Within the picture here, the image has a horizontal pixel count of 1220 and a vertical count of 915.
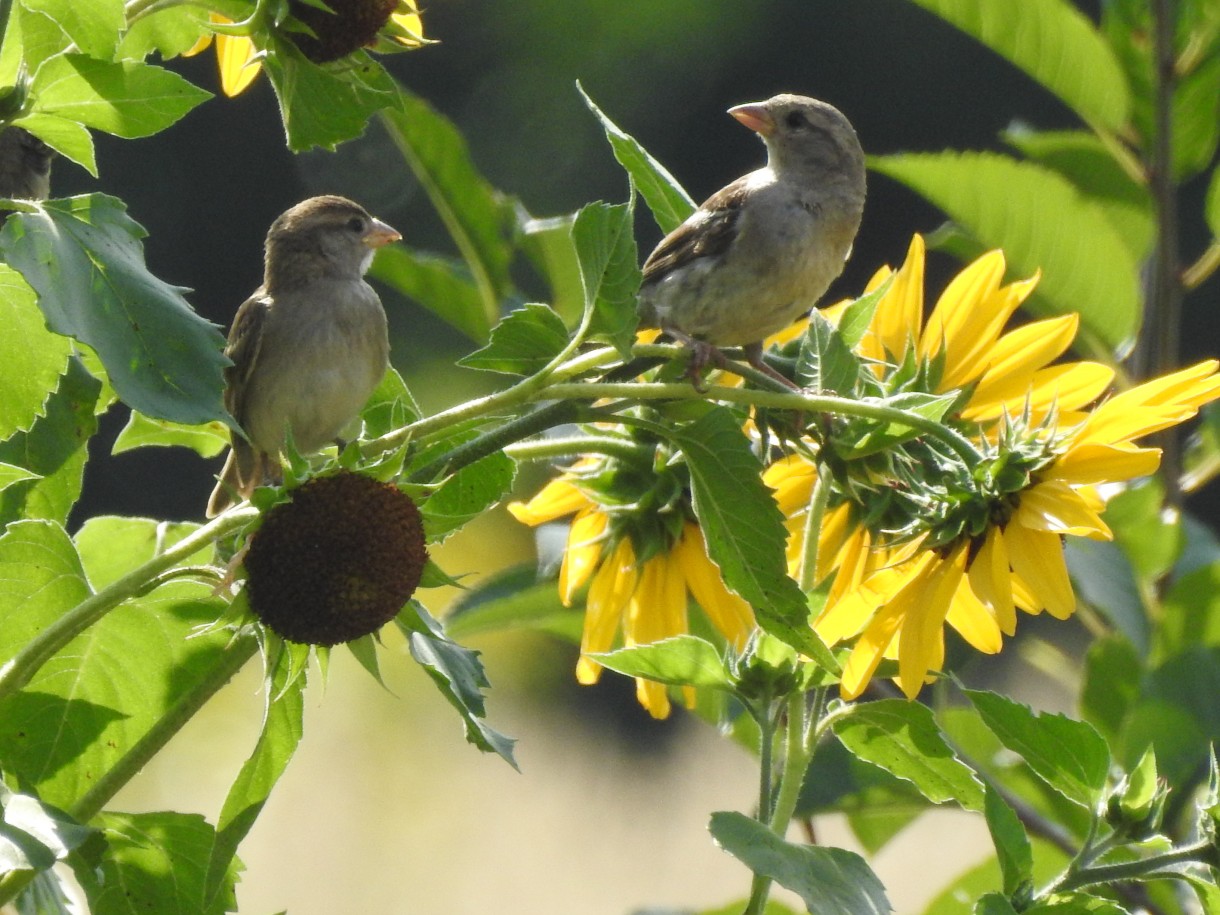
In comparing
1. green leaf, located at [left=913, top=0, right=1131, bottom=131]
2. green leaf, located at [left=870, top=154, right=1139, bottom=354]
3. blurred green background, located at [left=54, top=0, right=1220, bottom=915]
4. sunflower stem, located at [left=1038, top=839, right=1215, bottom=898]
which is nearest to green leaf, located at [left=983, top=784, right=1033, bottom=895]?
sunflower stem, located at [left=1038, top=839, right=1215, bottom=898]

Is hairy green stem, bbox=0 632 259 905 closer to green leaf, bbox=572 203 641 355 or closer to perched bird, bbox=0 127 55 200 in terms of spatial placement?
green leaf, bbox=572 203 641 355

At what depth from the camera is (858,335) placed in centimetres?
130

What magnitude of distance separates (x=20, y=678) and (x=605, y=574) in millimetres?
607

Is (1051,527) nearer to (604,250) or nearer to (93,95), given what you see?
(604,250)

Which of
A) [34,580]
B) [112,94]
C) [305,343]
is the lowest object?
[305,343]

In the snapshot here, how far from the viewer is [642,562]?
1.51m

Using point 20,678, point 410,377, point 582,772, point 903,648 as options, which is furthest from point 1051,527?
point 582,772

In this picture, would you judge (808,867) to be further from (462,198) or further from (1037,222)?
(462,198)

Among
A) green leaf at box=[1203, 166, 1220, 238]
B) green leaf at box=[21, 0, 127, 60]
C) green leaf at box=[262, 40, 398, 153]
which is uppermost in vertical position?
green leaf at box=[21, 0, 127, 60]

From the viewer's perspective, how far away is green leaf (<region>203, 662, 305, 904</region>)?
45.3 inches

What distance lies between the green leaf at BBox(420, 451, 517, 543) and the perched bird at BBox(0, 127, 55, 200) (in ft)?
1.92

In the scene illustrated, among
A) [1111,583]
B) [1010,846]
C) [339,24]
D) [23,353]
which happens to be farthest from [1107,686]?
[23,353]

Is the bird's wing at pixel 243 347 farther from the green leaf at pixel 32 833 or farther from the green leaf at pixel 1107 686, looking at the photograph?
the green leaf at pixel 32 833

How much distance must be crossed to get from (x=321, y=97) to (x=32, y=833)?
57 centimetres
